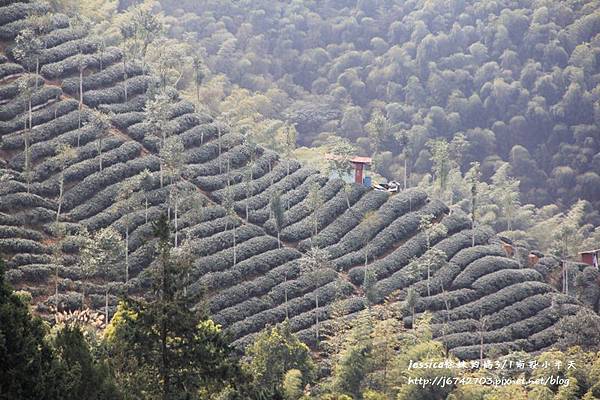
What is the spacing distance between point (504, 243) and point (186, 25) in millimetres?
54459

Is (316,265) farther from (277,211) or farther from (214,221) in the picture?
(214,221)

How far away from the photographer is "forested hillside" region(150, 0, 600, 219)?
8900cm

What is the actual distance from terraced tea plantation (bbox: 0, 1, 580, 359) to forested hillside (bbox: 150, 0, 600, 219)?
89.4ft

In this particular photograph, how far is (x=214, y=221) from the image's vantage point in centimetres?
4891

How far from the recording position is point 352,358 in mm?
38438

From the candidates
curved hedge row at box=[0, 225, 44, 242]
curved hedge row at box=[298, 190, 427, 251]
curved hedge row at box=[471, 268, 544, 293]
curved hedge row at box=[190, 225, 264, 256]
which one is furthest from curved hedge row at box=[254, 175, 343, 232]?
curved hedge row at box=[0, 225, 44, 242]

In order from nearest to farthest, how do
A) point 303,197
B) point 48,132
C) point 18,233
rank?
point 18,233 < point 48,132 < point 303,197

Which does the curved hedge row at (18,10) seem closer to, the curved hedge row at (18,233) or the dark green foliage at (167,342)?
the curved hedge row at (18,233)

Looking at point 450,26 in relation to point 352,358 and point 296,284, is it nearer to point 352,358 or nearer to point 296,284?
point 296,284

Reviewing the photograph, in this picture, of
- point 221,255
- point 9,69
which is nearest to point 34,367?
point 221,255

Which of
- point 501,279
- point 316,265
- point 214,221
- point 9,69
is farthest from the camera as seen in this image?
point 9,69

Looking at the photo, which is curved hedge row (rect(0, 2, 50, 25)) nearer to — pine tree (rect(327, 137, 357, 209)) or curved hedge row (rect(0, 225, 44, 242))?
curved hedge row (rect(0, 225, 44, 242))

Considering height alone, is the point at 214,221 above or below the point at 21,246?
above

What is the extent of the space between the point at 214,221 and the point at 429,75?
171 feet
